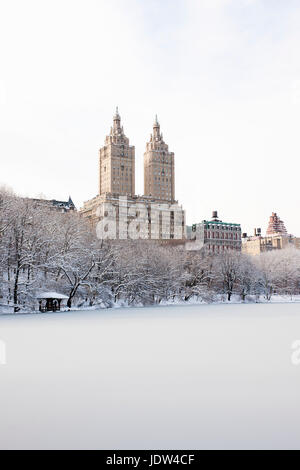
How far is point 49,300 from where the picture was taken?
41469 millimetres

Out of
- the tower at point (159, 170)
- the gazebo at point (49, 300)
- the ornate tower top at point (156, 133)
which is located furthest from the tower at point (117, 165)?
the gazebo at point (49, 300)

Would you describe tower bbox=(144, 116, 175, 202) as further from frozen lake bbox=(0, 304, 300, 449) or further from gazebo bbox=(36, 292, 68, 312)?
frozen lake bbox=(0, 304, 300, 449)

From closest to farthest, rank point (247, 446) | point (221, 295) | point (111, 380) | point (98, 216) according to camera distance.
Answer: point (247, 446)
point (111, 380)
point (221, 295)
point (98, 216)

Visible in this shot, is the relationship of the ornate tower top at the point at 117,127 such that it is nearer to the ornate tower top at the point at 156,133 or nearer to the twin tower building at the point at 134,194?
the twin tower building at the point at 134,194

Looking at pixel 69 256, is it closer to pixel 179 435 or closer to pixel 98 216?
pixel 179 435

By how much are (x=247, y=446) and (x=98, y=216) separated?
142 meters

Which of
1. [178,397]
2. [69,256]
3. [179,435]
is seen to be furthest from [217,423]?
[69,256]

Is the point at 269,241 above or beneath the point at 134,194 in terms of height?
beneath

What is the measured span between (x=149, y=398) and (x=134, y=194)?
550 feet

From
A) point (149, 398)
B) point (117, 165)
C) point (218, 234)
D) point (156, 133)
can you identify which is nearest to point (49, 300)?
point (149, 398)

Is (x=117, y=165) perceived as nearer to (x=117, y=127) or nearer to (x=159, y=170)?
(x=159, y=170)

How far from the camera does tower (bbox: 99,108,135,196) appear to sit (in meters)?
174

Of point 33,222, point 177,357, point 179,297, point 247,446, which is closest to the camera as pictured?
point 247,446

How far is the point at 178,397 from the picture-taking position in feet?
25.5
